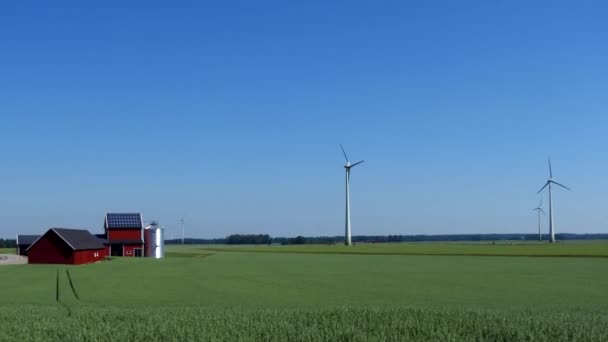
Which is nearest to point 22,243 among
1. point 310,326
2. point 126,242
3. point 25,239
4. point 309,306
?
point 25,239

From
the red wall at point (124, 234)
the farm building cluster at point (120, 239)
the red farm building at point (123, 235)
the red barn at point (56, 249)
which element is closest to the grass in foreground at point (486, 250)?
the farm building cluster at point (120, 239)

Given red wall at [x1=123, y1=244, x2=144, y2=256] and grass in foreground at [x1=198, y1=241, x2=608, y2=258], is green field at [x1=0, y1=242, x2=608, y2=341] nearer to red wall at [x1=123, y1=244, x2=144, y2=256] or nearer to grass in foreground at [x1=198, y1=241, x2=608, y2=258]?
grass in foreground at [x1=198, y1=241, x2=608, y2=258]

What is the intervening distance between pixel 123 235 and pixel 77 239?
820 inches

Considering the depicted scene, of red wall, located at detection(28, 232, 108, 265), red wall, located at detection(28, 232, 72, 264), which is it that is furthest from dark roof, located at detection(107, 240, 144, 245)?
red wall, located at detection(28, 232, 72, 264)

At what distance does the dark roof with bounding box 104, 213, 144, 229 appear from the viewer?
9394 centimetres

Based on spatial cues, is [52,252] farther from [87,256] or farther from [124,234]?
[124,234]

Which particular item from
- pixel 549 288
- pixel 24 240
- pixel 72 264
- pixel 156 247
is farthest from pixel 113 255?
pixel 549 288

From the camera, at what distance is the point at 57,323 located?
67.7 feet

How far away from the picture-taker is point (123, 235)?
310ft

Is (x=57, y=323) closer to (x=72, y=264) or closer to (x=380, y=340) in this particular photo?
(x=380, y=340)

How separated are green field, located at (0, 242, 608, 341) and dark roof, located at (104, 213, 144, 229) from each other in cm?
3888

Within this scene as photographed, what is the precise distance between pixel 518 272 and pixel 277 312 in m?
33.3

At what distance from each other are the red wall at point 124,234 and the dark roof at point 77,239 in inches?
436

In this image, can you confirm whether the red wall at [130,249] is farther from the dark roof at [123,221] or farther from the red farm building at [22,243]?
the red farm building at [22,243]
